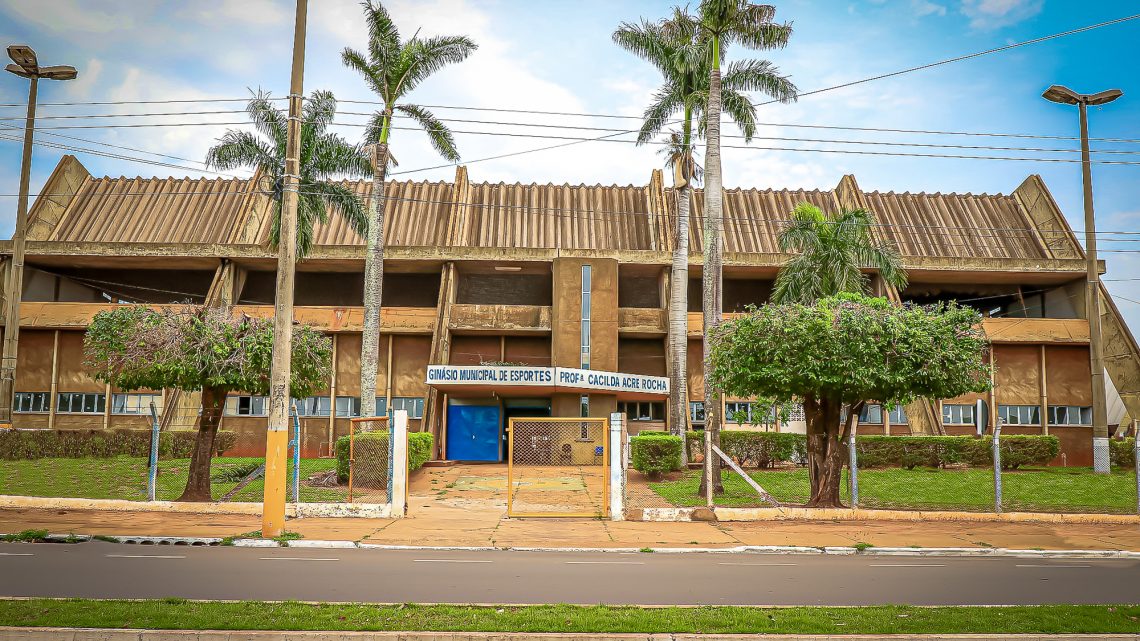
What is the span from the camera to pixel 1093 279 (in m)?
30.1

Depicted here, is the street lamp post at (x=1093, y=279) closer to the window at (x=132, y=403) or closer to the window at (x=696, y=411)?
the window at (x=696, y=411)

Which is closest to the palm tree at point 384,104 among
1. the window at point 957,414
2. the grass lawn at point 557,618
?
the grass lawn at point 557,618

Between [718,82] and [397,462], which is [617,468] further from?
[718,82]

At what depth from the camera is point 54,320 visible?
35.5 m

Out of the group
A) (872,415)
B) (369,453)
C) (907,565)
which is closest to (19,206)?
(369,453)

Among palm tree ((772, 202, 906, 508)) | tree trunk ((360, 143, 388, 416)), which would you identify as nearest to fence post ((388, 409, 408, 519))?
tree trunk ((360, 143, 388, 416))

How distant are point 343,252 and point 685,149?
15478mm

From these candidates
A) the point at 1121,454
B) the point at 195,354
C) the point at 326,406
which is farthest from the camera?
the point at 326,406

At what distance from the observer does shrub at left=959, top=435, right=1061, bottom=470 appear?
94.6ft

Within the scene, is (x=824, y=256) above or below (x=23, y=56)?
below

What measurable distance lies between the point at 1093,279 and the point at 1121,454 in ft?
21.7

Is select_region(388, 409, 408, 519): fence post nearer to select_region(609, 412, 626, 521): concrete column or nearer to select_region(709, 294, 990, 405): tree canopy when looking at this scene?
select_region(609, 412, 626, 521): concrete column

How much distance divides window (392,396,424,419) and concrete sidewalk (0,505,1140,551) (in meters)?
18.0

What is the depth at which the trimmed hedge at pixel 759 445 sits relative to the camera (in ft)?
91.5
